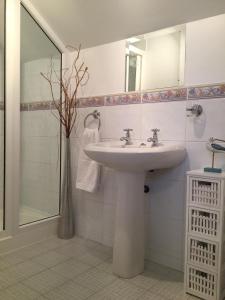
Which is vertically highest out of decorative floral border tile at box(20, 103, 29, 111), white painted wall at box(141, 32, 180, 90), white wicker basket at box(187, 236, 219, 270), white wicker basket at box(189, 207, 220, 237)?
white painted wall at box(141, 32, 180, 90)

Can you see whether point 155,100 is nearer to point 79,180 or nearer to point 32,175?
point 79,180

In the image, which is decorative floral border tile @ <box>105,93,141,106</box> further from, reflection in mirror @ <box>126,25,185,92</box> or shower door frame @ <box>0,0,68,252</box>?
shower door frame @ <box>0,0,68,252</box>

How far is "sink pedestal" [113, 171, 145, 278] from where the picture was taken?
5.26 feet

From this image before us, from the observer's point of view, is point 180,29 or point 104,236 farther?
point 104,236

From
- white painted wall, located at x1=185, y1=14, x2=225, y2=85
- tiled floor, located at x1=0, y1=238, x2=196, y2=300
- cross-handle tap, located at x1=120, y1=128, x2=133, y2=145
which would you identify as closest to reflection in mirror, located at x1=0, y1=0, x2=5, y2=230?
tiled floor, located at x1=0, y1=238, x2=196, y2=300

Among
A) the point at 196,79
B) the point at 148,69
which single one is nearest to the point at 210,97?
the point at 196,79

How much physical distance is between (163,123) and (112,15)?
2.71 feet

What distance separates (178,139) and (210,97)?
1.03 ft

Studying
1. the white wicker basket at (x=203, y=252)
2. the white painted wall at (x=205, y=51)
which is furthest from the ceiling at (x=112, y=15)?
the white wicker basket at (x=203, y=252)

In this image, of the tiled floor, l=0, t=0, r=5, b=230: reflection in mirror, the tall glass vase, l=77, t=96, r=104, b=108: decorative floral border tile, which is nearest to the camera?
the tiled floor

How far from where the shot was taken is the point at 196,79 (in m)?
1.63

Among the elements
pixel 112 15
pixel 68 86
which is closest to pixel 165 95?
pixel 112 15

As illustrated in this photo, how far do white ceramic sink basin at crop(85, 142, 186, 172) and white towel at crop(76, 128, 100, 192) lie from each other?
51 centimetres

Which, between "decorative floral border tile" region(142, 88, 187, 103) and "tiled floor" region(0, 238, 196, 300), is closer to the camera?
"tiled floor" region(0, 238, 196, 300)
